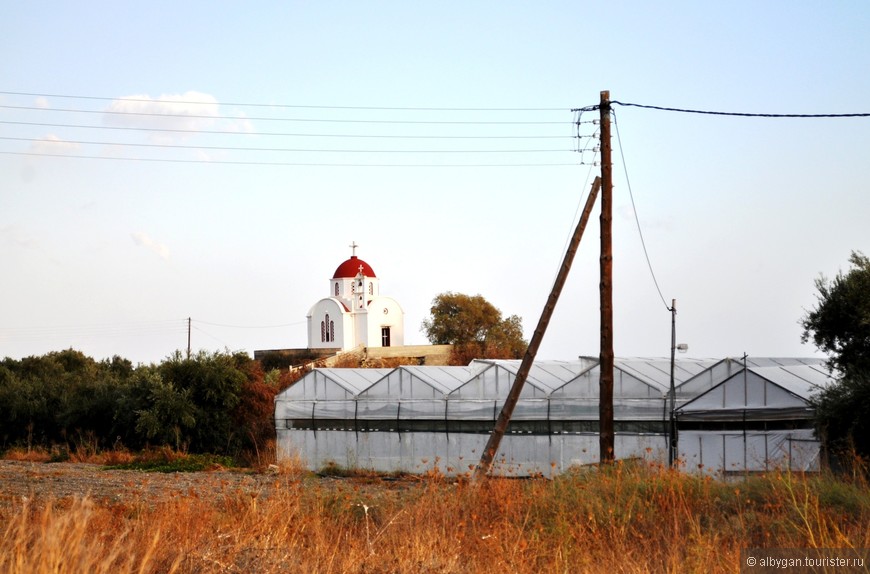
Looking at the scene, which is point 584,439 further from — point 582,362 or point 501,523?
point 501,523

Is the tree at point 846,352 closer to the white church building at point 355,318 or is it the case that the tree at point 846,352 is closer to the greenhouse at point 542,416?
the greenhouse at point 542,416

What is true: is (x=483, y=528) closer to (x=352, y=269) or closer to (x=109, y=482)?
(x=109, y=482)

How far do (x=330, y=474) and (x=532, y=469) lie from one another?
17.9ft

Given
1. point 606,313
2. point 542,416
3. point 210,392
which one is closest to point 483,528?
point 606,313

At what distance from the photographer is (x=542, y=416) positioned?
2362cm

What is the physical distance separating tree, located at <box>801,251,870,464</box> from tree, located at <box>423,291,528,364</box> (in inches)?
2216

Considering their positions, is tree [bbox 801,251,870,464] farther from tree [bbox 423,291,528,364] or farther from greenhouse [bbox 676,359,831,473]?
tree [bbox 423,291,528,364]

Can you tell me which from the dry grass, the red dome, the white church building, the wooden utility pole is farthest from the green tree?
the red dome

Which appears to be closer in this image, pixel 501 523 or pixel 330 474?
pixel 501 523

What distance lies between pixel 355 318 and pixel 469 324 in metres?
9.27

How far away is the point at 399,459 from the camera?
25.5 metres

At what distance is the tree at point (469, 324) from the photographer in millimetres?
75875


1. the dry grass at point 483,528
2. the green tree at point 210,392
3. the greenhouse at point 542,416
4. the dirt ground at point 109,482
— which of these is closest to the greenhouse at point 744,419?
the greenhouse at point 542,416

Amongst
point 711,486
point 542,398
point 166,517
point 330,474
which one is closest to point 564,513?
point 711,486
